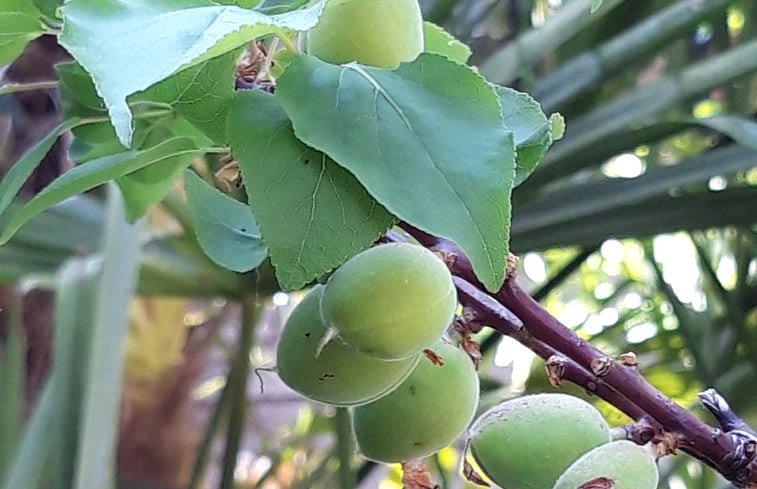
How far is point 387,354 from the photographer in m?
0.26

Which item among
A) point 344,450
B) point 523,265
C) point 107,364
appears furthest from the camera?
point 523,265

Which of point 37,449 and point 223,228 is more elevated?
point 223,228

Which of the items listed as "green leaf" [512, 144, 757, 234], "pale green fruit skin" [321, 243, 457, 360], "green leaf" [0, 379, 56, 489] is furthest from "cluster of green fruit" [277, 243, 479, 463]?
"green leaf" [512, 144, 757, 234]

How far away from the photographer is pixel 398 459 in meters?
0.31

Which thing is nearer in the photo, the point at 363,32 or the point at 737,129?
the point at 363,32

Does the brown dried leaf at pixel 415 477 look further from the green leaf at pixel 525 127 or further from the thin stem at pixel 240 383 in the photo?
the thin stem at pixel 240 383

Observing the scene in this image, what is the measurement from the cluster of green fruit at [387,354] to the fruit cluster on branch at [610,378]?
20 mm

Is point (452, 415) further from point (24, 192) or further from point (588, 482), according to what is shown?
point (24, 192)

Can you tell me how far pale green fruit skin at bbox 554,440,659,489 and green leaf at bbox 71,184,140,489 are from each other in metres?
0.32

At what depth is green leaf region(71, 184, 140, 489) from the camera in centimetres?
52

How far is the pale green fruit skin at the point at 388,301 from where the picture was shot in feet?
0.85

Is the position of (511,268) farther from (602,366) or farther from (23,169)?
(23,169)

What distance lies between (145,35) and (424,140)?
Result: 81 mm

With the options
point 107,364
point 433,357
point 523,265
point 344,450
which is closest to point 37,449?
point 107,364
